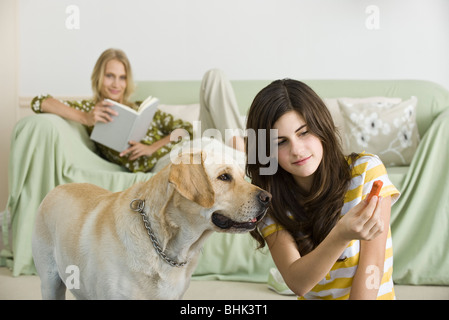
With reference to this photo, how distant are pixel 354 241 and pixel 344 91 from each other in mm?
2015

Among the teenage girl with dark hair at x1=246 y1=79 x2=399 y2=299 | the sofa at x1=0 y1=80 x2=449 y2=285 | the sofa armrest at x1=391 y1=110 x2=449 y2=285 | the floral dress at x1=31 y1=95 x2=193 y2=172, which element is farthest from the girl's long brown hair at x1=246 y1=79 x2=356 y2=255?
the floral dress at x1=31 y1=95 x2=193 y2=172

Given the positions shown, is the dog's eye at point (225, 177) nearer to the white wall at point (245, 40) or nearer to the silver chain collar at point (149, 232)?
the silver chain collar at point (149, 232)

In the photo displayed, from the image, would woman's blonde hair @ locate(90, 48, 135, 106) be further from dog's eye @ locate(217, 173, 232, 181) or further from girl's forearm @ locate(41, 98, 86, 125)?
dog's eye @ locate(217, 173, 232, 181)

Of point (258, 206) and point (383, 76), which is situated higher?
point (383, 76)

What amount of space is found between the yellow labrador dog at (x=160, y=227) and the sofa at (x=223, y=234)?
1.09m

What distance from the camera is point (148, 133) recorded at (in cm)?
288

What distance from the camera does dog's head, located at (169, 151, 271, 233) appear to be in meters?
1.11

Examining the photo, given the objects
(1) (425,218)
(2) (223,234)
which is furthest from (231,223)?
(1) (425,218)

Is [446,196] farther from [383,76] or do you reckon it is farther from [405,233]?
[383,76]

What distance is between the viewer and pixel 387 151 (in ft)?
9.16

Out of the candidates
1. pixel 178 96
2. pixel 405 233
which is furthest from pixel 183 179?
pixel 178 96

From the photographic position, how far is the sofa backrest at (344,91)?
119 inches

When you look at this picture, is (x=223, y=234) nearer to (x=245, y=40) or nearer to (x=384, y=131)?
(x=384, y=131)
